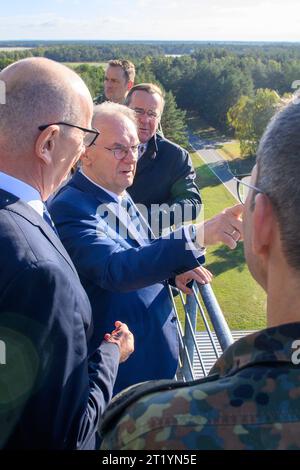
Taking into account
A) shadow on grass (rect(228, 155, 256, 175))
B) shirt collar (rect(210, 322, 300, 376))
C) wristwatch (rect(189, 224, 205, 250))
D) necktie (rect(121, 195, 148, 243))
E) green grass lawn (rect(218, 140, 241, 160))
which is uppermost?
shirt collar (rect(210, 322, 300, 376))

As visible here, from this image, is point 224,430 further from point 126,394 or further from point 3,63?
point 3,63

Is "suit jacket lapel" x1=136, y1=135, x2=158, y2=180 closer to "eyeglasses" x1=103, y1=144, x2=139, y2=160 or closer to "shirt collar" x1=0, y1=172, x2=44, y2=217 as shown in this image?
"eyeglasses" x1=103, y1=144, x2=139, y2=160

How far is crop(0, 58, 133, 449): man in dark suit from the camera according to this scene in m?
1.79

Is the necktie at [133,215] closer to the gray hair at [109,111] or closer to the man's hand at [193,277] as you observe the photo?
the man's hand at [193,277]

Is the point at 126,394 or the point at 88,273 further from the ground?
the point at 126,394

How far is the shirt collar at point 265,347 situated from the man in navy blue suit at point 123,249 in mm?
1230

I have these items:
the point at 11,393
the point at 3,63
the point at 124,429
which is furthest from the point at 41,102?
the point at 3,63

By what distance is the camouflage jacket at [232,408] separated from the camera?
3.76 ft

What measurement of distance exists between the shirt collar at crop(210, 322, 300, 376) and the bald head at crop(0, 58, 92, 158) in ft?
3.93

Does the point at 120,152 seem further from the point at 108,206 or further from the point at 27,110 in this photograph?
the point at 27,110

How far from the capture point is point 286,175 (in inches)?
49.6

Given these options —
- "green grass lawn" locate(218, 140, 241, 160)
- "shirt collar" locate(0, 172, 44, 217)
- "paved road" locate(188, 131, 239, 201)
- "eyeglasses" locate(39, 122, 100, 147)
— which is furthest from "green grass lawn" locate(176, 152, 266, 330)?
"shirt collar" locate(0, 172, 44, 217)

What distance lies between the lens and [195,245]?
8.51 feet

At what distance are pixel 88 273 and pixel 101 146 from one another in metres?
0.82
